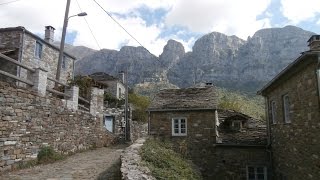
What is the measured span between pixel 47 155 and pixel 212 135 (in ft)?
31.7

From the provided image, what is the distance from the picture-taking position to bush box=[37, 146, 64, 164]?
1252 centimetres

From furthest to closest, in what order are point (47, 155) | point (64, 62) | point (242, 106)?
point (242, 106) → point (64, 62) → point (47, 155)

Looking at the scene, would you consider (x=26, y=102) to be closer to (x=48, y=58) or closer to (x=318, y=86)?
(x=318, y=86)

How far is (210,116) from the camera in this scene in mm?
18734

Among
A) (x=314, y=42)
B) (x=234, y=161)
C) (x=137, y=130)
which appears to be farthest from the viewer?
(x=137, y=130)

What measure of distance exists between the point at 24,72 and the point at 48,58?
3819mm

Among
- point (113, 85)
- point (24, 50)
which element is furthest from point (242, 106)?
point (24, 50)

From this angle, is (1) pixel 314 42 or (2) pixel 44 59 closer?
(1) pixel 314 42

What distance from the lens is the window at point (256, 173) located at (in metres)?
17.0

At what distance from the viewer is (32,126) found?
12125mm

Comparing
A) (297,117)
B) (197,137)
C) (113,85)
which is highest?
(113,85)

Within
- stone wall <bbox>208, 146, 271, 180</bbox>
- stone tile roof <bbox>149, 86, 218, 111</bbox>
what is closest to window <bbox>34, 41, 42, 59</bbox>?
stone tile roof <bbox>149, 86, 218, 111</bbox>

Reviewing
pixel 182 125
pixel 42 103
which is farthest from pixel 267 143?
pixel 42 103

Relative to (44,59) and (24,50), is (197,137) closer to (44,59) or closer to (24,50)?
(24,50)
